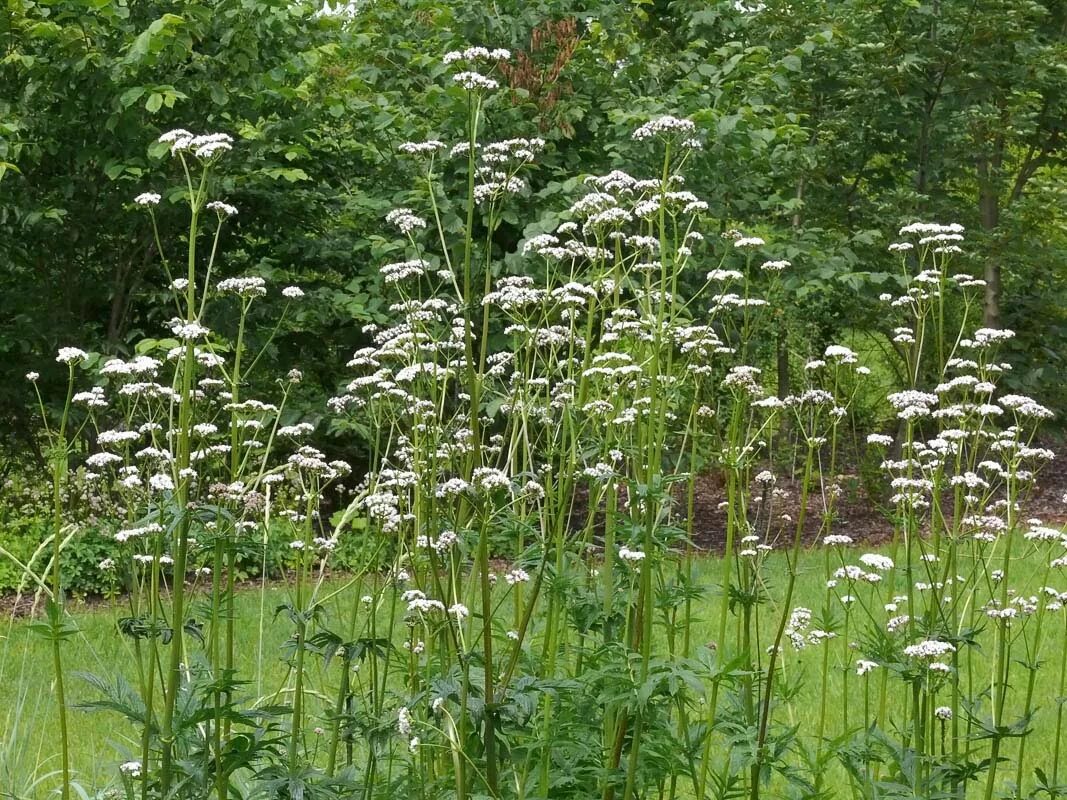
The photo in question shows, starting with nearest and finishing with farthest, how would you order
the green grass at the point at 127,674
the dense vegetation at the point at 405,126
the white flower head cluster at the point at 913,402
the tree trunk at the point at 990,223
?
1. the white flower head cluster at the point at 913,402
2. the green grass at the point at 127,674
3. the dense vegetation at the point at 405,126
4. the tree trunk at the point at 990,223

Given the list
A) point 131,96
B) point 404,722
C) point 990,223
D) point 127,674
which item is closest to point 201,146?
point 404,722

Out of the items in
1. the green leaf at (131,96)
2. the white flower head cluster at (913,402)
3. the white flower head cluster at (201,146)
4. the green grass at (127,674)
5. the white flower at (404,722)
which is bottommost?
the green grass at (127,674)

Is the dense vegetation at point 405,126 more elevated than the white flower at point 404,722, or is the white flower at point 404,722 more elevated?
the dense vegetation at point 405,126

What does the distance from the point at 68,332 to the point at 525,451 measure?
6622mm

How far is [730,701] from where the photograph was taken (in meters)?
3.24

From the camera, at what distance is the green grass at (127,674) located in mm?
4438

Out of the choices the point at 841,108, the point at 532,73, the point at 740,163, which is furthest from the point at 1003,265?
the point at 532,73

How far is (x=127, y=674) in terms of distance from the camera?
6094 millimetres

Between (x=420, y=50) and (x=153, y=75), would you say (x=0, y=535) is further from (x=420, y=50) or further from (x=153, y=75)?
(x=420, y=50)

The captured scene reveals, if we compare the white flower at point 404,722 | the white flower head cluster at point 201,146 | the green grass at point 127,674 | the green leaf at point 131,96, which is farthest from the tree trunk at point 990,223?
the white flower at point 404,722

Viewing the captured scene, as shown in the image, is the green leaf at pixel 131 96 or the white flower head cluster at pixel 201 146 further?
the green leaf at pixel 131 96

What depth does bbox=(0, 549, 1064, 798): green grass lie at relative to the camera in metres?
4.44

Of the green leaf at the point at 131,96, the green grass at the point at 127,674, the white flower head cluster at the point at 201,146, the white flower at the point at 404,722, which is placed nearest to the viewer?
the white flower at the point at 404,722

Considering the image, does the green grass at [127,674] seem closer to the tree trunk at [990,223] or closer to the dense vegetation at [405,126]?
the dense vegetation at [405,126]
